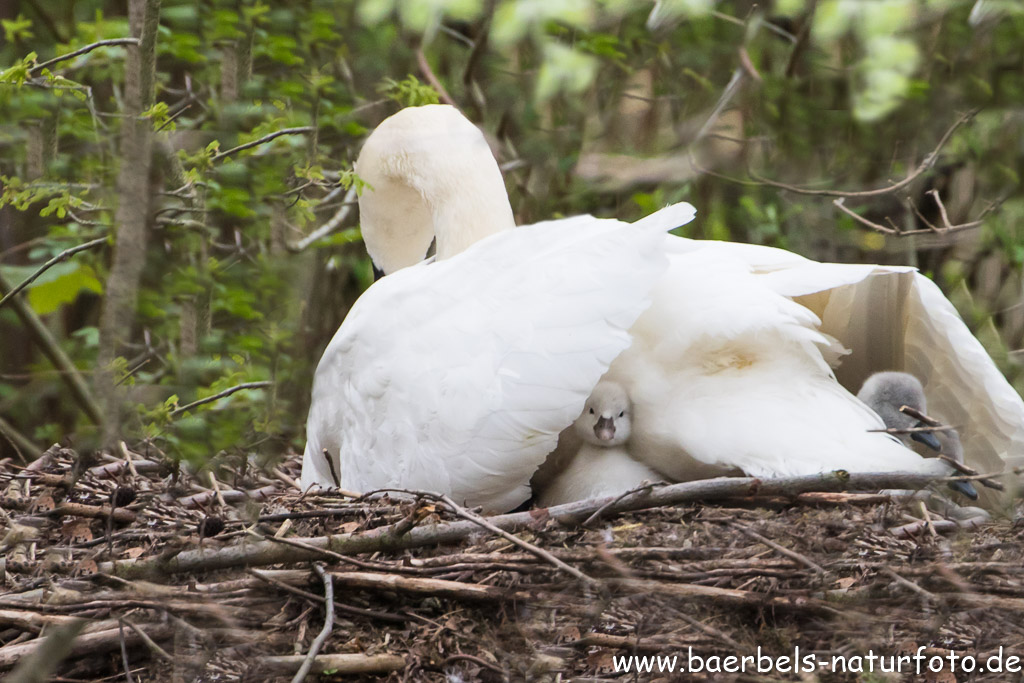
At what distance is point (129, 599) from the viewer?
2.87m

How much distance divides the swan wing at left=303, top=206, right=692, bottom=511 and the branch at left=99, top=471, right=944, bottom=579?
0.92ft

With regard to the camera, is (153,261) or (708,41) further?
(708,41)

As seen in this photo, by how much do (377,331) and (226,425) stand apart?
1.94 ft

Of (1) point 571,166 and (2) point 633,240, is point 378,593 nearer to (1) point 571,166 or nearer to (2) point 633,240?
(2) point 633,240

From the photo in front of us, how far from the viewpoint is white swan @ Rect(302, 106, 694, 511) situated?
336 cm

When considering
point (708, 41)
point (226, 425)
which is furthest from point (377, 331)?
point (708, 41)

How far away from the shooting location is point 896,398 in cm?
388

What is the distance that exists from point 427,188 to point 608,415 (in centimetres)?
167

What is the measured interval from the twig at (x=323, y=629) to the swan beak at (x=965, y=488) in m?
1.90

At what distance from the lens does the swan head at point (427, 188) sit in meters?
4.82

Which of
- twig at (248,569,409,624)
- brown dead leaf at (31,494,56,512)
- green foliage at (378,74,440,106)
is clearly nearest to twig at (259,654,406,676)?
twig at (248,569,409,624)

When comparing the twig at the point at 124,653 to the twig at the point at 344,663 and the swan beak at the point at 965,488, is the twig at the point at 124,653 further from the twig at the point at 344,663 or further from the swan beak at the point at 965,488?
the swan beak at the point at 965,488

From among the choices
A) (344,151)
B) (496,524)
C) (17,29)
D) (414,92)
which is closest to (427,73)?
(344,151)

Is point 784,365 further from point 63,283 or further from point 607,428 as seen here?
point 63,283
